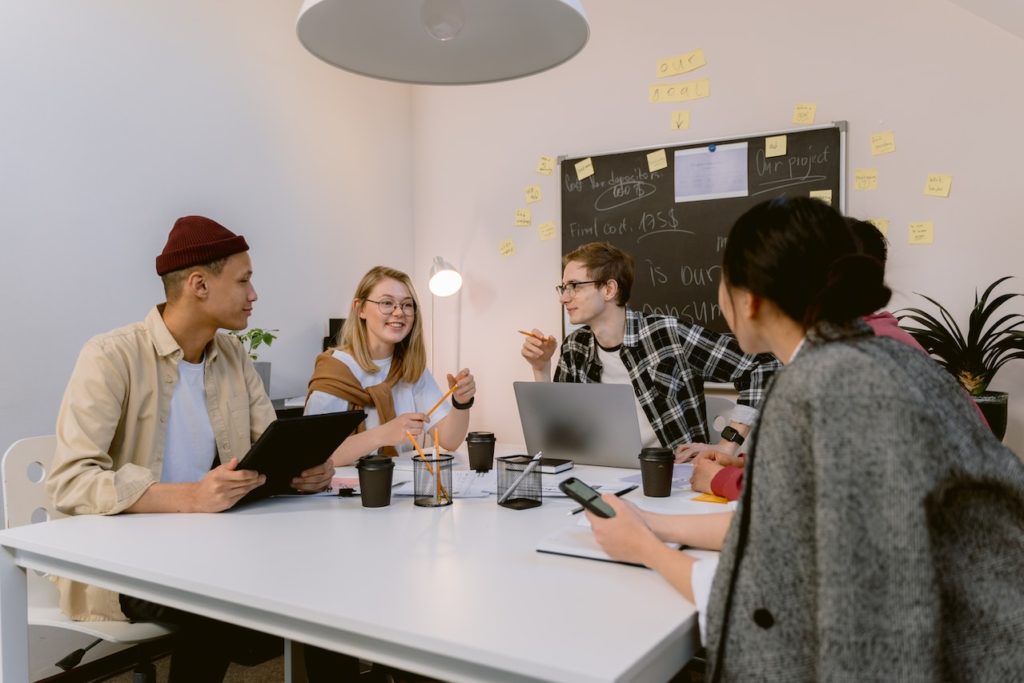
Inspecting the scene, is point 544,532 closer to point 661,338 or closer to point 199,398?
point 199,398

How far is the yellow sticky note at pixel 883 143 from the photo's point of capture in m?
2.83

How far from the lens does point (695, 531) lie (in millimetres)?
1110

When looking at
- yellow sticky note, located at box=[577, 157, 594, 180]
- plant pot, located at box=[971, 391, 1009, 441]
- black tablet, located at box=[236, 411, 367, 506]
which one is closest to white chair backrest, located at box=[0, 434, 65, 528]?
black tablet, located at box=[236, 411, 367, 506]

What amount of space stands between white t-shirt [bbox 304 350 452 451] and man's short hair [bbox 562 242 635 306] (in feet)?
2.17

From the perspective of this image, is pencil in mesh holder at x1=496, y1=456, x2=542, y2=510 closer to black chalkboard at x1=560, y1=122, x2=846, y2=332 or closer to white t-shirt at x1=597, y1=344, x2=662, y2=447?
white t-shirt at x1=597, y1=344, x2=662, y2=447

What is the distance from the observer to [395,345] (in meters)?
2.45

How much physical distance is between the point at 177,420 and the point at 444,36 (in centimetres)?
105

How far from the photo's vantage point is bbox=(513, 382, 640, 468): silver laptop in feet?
5.71

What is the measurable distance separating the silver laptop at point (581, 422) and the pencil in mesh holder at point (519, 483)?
0.32 m

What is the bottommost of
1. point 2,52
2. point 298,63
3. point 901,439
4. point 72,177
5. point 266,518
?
point 266,518

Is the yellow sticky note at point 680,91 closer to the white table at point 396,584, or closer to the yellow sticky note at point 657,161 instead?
the yellow sticky note at point 657,161

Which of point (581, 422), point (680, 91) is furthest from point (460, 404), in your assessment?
point (680, 91)

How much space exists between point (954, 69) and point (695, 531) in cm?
246

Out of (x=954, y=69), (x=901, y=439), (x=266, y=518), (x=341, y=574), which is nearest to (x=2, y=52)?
(x=266, y=518)
